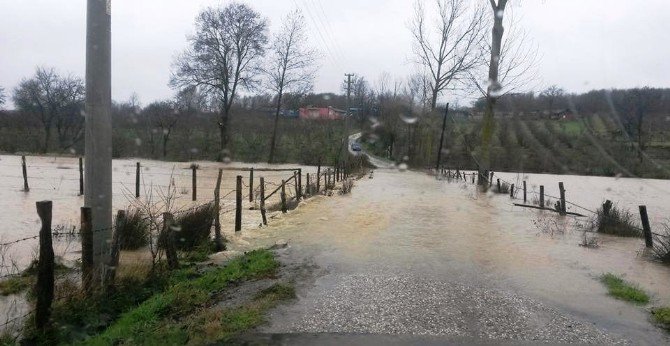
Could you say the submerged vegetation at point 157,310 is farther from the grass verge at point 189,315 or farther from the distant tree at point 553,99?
the distant tree at point 553,99

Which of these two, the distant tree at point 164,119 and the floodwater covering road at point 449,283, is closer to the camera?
the floodwater covering road at point 449,283

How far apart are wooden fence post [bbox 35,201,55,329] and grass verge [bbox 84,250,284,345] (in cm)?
62

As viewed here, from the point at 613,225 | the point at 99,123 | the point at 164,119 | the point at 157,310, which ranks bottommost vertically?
the point at 157,310

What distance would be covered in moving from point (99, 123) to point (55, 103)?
61440 millimetres

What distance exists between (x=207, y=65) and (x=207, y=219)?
134ft

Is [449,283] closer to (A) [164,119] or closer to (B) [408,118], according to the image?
(B) [408,118]

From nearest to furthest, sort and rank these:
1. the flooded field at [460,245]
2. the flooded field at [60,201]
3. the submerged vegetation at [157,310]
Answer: the submerged vegetation at [157,310] < the flooded field at [460,245] < the flooded field at [60,201]

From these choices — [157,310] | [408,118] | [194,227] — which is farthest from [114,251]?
[408,118]

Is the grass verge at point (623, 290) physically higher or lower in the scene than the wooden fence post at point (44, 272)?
lower

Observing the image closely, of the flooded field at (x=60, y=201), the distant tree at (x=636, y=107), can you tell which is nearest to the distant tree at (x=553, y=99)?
the distant tree at (x=636, y=107)

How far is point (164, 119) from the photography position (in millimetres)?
61438

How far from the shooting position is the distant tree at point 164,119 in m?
60.3

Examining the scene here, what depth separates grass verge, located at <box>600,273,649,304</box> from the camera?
294 inches

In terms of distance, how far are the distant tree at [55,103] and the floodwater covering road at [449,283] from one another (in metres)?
55.1
